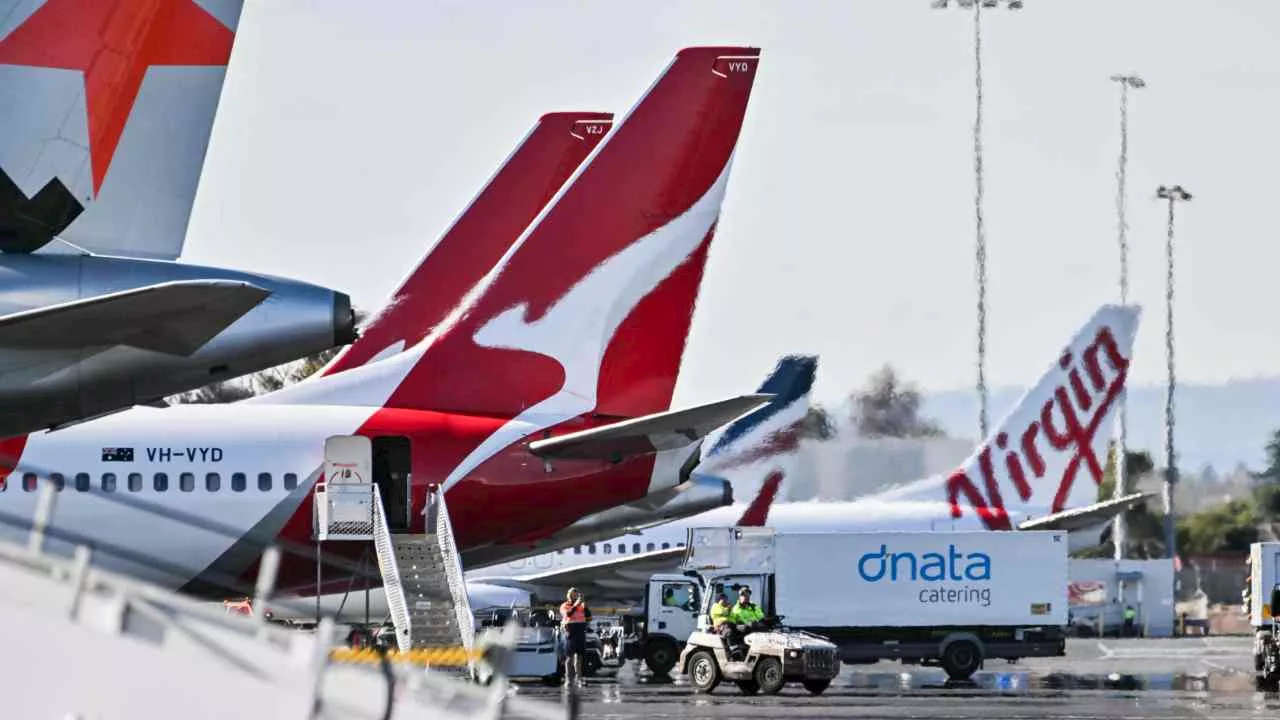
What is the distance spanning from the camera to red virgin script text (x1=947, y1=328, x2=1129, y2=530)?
163 ft

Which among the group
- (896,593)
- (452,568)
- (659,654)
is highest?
(896,593)

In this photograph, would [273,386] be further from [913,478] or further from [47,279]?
[47,279]

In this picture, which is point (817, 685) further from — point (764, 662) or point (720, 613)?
point (720, 613)

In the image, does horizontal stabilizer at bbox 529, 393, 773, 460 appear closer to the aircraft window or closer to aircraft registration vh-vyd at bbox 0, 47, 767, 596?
aircraft registration vh-vyd at bbox 0, 47, 767, 596

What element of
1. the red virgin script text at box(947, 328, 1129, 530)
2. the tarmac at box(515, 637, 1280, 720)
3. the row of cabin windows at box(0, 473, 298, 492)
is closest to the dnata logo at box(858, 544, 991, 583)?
the tarmac at box(515, 637, 1280, 720)

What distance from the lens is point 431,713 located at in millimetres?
8758

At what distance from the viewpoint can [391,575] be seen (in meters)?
23.4

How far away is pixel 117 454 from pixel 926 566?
1527 cm

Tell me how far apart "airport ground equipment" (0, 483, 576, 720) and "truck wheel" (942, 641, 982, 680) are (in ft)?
89.0

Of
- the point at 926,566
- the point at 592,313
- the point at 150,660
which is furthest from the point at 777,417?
the point at 150,660

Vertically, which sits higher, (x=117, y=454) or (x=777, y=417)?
(x=777, y=417)

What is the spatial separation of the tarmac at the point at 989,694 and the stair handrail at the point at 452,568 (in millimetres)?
1964

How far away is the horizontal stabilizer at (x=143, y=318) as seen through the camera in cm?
1595

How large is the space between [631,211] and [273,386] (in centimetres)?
4295
